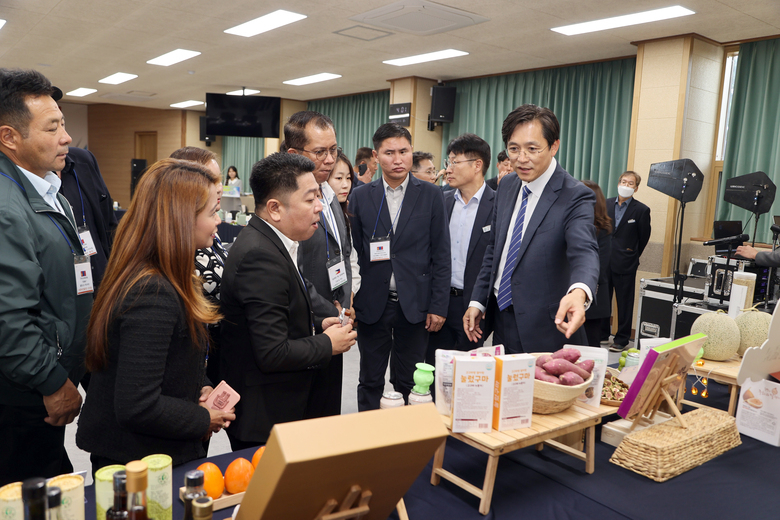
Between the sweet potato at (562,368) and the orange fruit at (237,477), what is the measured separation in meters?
0.74

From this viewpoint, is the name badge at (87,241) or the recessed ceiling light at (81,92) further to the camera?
the recessed ceiling light at (81,92)

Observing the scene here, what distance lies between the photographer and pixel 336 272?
221cm

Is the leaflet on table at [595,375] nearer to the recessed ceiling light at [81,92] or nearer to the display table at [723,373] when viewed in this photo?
the display table at [723,373]

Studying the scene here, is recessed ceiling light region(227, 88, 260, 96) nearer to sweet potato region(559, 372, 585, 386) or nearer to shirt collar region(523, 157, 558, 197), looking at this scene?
shirt collar region(523, 157, 558, 197)

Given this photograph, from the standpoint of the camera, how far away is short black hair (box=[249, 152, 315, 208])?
1642 millimetres

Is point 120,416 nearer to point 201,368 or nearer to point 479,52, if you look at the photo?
point 201,368

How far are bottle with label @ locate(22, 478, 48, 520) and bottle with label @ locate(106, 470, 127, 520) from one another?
0.30 feet

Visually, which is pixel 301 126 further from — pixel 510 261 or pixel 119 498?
pixel 119 498

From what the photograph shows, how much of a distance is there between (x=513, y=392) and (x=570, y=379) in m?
0.17

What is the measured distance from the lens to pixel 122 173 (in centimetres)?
1406

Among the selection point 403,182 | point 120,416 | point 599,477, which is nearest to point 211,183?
point 120,416

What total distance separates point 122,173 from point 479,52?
11089 mm

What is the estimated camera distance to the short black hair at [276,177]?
1.64 meters

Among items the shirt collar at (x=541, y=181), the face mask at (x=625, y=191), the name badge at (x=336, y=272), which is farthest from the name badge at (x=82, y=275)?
the face mask at (x=625, y=191)
